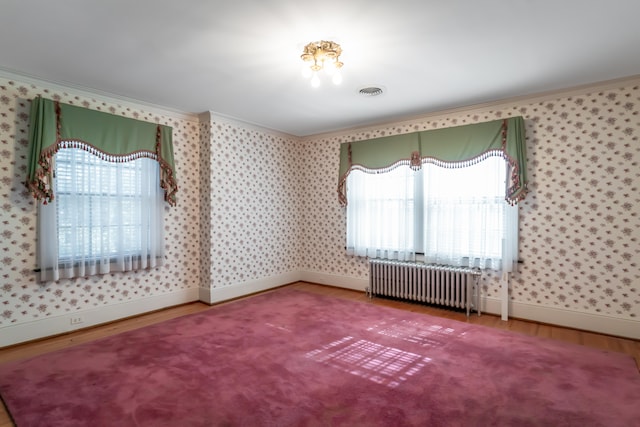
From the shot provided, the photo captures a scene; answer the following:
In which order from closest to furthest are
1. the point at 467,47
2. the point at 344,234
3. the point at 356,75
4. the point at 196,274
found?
the point at 467,47 → the point at 356,75 → the point at 196,274 → the point at 344,234


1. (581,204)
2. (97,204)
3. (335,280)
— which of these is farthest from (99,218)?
(581,204)

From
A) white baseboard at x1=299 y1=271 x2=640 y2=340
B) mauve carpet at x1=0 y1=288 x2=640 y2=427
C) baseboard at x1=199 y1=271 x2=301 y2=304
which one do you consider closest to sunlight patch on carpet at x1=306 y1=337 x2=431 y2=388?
mauve carpet at x1=0 y1=288 x2=640 y2=427

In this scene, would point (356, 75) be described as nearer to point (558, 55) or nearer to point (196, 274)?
point (558, 55)

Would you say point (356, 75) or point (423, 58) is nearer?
point (423, 58)

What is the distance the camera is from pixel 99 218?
3676 mm

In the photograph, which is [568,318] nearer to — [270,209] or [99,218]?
[270,209]

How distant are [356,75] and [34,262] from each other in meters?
3.71

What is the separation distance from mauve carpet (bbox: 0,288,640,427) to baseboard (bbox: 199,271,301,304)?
3.13 feet

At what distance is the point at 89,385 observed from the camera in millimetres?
2410

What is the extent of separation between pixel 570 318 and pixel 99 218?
17.5 ft

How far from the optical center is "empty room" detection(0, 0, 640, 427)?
7.33 feet

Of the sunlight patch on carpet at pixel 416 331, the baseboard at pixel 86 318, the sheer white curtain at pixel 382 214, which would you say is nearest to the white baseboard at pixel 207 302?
the baseboard at pixel 86 318

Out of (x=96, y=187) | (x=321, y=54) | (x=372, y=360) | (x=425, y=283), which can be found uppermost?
(x=321, y=54)

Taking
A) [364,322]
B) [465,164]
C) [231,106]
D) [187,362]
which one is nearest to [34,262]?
[187,362]
